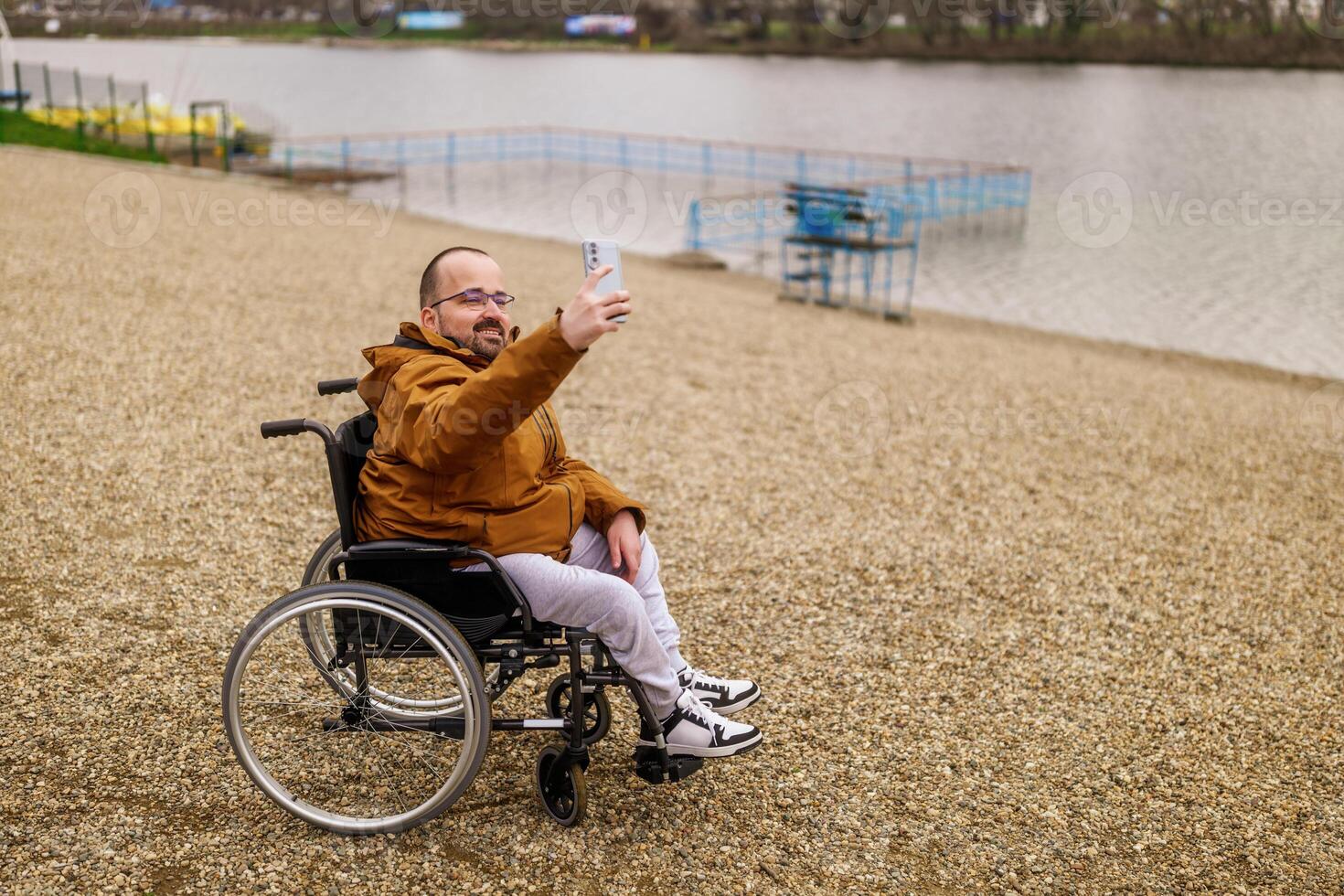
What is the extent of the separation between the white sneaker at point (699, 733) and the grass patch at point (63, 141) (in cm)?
2183

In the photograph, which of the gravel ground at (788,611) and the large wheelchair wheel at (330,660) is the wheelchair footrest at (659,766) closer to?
the gravel ground at (788,611)

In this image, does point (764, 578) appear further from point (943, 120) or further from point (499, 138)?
point (943, 120)

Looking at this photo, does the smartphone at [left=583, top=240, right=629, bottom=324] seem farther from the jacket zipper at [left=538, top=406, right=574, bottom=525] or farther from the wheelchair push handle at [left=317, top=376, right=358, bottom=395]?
the wheelchair push handle at [left=317, top=376, right=358, bottom=395]

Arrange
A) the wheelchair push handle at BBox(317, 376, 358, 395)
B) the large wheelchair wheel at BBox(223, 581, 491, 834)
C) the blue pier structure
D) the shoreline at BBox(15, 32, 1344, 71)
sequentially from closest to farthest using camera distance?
the large wheelchair wheel at BBox(223, 581, 491, 834) < the wheelchair push handle at BBox(317, 376, 358, 395) < the blue pier structure < the shoreline at BBox(15, 32, 1344, 71)

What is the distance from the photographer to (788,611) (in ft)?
15.5

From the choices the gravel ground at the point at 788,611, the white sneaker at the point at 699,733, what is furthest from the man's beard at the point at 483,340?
the gravel ground at the point at 788,611

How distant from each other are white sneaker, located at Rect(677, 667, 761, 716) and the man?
19 cm

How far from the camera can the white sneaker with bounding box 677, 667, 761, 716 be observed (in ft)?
11.2

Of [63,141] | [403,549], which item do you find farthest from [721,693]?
[63,141]

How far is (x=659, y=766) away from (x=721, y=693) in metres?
0.39

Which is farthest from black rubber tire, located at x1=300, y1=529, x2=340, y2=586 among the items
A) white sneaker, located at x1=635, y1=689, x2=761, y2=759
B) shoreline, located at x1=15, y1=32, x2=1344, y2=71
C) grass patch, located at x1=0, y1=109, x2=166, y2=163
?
shoreline, located at x1=15, y1=32, x2=1344, y2=71

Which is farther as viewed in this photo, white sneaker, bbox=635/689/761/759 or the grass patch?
the grass patch

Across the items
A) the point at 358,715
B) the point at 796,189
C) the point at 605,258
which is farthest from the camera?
the point at 796,189

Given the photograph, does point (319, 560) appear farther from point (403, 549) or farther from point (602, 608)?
point (602, 608)
